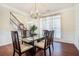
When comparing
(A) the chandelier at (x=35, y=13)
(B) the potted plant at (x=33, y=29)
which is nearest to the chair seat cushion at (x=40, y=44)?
(B) the potted plant at (x=33, y=29)

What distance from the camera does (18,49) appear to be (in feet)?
5.33

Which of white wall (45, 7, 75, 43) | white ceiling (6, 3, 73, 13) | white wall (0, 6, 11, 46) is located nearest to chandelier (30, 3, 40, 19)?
white ceiling (6, 3, 73, 13)

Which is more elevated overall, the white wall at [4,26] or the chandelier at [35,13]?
the chandelier at [35,13]

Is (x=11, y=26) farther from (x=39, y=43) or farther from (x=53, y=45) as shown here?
(x=53, y=45)

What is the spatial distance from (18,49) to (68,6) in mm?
1228

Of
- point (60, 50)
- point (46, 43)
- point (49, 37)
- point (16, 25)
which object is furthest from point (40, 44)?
point (16, 25)

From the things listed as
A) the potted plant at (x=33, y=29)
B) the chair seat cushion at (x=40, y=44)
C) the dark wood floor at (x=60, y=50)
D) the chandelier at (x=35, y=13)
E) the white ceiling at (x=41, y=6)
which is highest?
the white ceiling at (x=41, y=6)

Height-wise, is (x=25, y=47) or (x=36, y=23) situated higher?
(x=36, y=23)

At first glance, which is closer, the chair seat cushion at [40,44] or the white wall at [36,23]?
the white wall at [36,23]

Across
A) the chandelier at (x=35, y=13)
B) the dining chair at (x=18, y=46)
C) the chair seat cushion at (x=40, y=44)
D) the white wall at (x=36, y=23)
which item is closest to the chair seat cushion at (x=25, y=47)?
the dining chair at (x=18, y=46)

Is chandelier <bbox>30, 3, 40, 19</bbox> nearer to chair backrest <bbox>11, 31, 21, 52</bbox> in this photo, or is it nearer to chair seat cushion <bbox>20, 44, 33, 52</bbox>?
chair backrest <bbox>11, 31, 21, 52</bbox>

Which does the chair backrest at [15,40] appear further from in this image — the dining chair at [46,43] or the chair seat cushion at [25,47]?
the dining chair at [46,43]

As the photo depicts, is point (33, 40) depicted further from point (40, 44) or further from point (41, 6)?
point (41, 6)

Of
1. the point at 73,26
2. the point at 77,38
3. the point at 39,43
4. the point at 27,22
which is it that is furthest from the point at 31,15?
the point at 77,38
